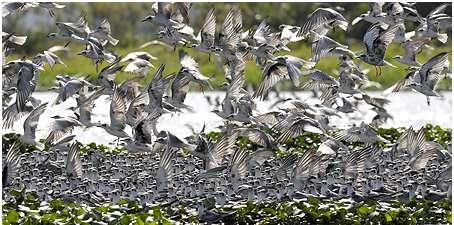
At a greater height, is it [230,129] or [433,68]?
[433,68]

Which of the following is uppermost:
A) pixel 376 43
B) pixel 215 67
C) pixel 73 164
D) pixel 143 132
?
pixel 215 67

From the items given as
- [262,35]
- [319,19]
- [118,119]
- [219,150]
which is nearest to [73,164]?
[118,119]

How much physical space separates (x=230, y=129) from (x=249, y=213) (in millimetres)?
2097

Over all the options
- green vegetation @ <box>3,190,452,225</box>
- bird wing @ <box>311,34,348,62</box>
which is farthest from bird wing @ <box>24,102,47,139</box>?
bird wing @ <box>311,34,348,62</box>

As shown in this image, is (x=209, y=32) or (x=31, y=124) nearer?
(x=209, y=32)

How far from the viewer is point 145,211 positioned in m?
9.44

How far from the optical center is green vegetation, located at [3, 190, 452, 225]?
9.02 m

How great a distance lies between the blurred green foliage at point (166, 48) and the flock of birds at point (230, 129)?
41.8 feet

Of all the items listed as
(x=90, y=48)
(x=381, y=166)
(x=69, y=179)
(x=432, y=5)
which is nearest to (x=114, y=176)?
(x=69, y=179)

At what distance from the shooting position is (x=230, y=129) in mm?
11312

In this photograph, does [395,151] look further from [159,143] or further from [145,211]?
[145,211]

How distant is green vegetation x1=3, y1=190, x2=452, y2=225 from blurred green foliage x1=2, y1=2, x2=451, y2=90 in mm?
15219

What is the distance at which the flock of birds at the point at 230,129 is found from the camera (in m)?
10.3

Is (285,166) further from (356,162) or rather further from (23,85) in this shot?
(23,85)
